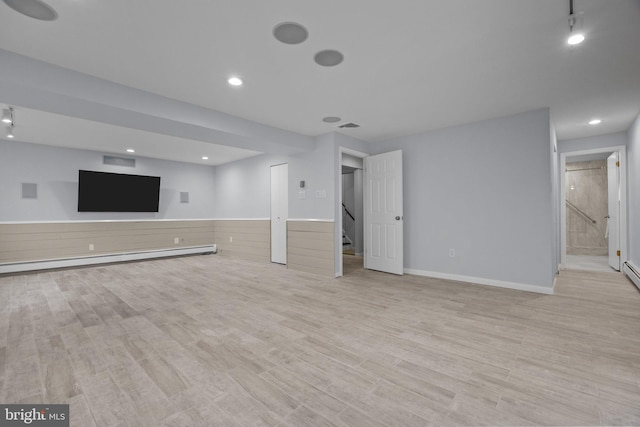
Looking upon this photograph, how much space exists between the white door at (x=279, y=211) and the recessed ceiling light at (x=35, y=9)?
13.9 feet

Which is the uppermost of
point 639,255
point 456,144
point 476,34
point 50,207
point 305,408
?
point 476,34

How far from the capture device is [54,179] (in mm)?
5812

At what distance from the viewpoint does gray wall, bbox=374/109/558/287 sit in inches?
150

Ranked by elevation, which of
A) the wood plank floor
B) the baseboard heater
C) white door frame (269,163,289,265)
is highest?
white door frame (269,163,289,265)

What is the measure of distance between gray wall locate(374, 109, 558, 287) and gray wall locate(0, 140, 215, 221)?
5.94 m

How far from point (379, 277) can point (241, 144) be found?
10.4ft

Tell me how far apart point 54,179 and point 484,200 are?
8123 mm

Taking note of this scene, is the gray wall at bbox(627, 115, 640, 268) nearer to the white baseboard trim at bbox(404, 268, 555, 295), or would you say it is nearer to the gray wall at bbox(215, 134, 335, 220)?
the white baseboard trim at bbox(404, 268, 555, 295)

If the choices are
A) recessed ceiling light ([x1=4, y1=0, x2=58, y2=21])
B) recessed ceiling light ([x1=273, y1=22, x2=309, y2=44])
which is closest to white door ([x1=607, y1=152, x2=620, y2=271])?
recessed ceiling light ([x1=273, y1=22, x2=309, y2=44])

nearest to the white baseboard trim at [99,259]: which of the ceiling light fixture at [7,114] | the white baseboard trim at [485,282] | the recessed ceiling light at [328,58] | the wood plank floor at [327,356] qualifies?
the wood plank floor at [327,356]

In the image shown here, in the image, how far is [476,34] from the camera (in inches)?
87.4

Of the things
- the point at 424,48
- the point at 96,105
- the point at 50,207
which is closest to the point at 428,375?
the point at 424,48

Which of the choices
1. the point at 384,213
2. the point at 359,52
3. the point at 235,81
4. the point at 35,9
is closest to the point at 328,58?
the point at 359,52

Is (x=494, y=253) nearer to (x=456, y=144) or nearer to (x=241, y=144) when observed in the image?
(x=456, y=144)
